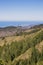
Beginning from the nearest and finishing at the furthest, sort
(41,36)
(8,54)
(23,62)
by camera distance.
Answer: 1. (23,62)
2. (8,54)
3. (41,36)

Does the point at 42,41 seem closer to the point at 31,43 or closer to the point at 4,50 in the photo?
the point at 31,43

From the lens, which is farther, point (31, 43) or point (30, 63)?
point (31, 43)

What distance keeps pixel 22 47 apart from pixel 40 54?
35426 millimetres

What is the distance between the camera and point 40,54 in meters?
154

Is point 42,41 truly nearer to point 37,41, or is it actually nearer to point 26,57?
point 37,41

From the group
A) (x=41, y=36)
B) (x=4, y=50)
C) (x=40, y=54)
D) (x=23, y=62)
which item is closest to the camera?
(x=23, y=62)

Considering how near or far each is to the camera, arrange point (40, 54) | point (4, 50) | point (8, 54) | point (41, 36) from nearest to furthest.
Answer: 1. point (40, 54)
2. point (8, 54)
3. point (4, 50)
4. point (41, 36)

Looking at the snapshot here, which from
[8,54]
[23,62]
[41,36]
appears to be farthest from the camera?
[41,36]

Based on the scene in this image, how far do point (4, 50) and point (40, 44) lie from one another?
118ft

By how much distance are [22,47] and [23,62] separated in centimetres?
4878

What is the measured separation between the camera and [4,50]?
18512cm

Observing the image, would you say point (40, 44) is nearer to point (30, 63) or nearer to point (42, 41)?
point (42, 41)

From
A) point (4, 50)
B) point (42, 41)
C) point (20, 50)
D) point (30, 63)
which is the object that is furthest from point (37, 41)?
point (30, 63)

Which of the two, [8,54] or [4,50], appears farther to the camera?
[4,50]
